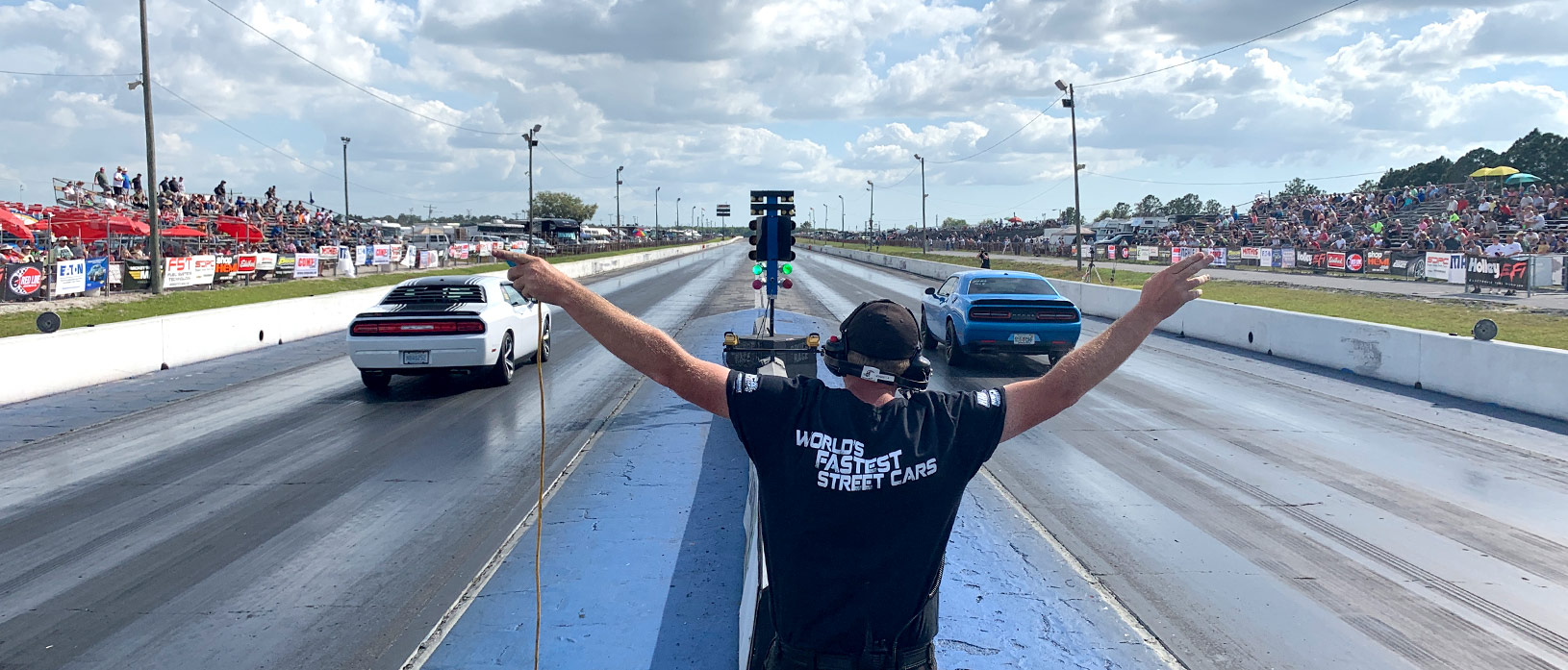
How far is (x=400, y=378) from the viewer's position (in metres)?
13.7

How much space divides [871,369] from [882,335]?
9 cm

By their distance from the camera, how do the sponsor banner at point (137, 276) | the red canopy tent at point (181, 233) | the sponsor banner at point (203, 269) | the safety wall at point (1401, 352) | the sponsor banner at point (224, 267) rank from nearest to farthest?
the safety wall at point (1401, 352) < the sponsor banner at point (137, 276) < the sponsor banner at point (203, 269) < the sponsor banner at point (224, 267) < the red canopy tent at point (181, 233)

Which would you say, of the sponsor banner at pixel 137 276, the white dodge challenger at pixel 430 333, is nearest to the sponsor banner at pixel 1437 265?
the white dodge challenger at pixel 430 333

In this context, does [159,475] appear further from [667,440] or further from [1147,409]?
[1147,409]

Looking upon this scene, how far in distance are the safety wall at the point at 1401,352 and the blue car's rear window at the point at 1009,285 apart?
4160mm

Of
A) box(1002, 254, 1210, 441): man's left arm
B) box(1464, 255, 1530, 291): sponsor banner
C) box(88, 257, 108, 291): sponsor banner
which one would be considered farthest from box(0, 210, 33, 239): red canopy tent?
box(1464, 255, 1530, 291): sponsor banner

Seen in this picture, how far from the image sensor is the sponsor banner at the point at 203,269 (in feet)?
88.7

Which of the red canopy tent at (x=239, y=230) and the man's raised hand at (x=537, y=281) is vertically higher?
the red canopy tent at (x=239, y=230)

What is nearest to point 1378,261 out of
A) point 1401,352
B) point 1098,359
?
point 1401,352

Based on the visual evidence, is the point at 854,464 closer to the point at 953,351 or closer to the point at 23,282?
the point at 953,351

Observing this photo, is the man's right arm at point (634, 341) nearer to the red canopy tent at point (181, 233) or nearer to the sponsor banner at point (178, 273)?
the sponsor banner at point (178, 273)

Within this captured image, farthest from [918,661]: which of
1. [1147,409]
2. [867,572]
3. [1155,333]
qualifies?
[1155,333]

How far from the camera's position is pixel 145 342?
14.3 meters

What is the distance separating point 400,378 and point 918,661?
1248cm
